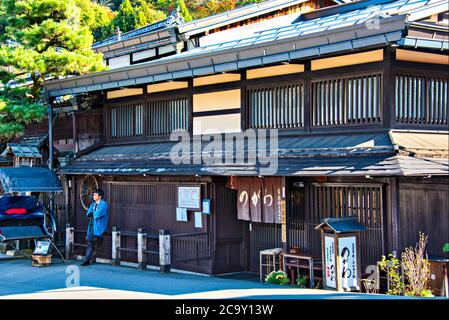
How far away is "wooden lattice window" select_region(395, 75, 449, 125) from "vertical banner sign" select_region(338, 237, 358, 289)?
285 cm

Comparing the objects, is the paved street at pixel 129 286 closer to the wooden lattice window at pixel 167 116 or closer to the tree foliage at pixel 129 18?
the wooden lattice window at pixel 167 116

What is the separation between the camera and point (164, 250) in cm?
1742

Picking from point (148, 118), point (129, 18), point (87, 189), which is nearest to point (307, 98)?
point (148, 118)

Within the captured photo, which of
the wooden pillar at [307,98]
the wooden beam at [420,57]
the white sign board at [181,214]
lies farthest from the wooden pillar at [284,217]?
the wooden beam at [420,57]

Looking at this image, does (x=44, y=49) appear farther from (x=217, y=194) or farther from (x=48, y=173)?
(x=217, y=194)

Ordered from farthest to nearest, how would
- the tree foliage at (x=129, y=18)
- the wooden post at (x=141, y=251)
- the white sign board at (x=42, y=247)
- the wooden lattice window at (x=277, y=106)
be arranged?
1. the tree foliage at (x=129, y=18)
2. the white sign board at (x=42, y=247)
3. the wooden post at (x=141, y=251)
4. the wooden lattice window at (x=277, y=106)

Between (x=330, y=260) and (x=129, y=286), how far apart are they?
442cm

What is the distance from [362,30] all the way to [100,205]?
30.4 feet

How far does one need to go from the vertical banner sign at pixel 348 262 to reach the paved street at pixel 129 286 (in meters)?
0.56

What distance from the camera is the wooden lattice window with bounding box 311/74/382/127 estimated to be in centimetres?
1442

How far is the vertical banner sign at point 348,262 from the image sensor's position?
1345 centimetres

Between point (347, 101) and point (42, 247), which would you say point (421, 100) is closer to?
point (347, 101)

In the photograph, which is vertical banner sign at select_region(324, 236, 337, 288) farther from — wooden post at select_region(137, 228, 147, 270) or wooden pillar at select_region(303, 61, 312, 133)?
wooden post at select_region(137, 228, 147, 270)

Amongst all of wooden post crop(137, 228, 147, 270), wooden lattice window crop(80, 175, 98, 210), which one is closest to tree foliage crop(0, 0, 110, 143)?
wooden lattice window crop(80, 175, 98, 210)
